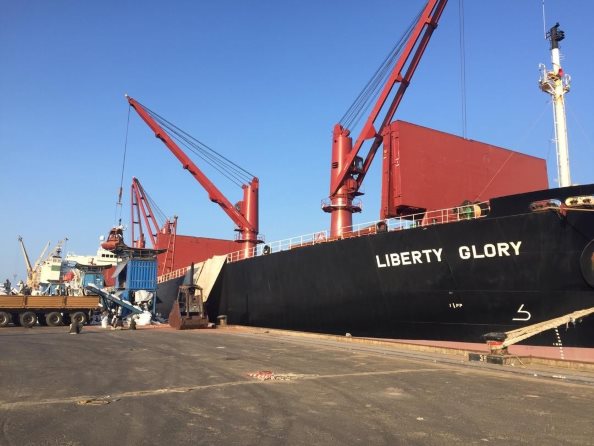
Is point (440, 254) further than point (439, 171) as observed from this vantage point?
No

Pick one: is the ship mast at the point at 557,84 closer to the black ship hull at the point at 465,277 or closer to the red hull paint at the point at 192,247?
the black ship hull at the point at 465,277

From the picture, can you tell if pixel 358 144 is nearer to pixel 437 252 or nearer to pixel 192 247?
pixel 437 252

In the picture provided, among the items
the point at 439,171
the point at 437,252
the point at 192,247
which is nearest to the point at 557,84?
the point at 439,171

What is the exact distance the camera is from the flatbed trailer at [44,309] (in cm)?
2812

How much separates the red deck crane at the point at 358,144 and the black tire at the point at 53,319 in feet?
59.9

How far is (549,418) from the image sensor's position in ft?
22.0

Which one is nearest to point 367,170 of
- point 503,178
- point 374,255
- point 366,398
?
point 503,178

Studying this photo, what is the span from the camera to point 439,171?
20.7 meters

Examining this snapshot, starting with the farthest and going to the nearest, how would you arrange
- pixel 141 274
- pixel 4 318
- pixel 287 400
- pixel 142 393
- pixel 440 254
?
pixel 141 274
pixel 4 318
pixel 440 254
pixel 142 393
pixel 287 400

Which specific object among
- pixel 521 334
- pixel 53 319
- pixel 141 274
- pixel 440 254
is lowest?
pixel 53 319

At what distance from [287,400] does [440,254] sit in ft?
32.2

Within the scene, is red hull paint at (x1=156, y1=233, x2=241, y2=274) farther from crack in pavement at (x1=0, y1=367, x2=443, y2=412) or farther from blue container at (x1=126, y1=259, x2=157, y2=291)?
crack in pavement at (x1=0, y1=367, x2=443, y2=412)

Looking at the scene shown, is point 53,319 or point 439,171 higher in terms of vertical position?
point 439,171

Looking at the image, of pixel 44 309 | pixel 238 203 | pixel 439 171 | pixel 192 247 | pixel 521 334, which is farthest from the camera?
pixel 192 247
